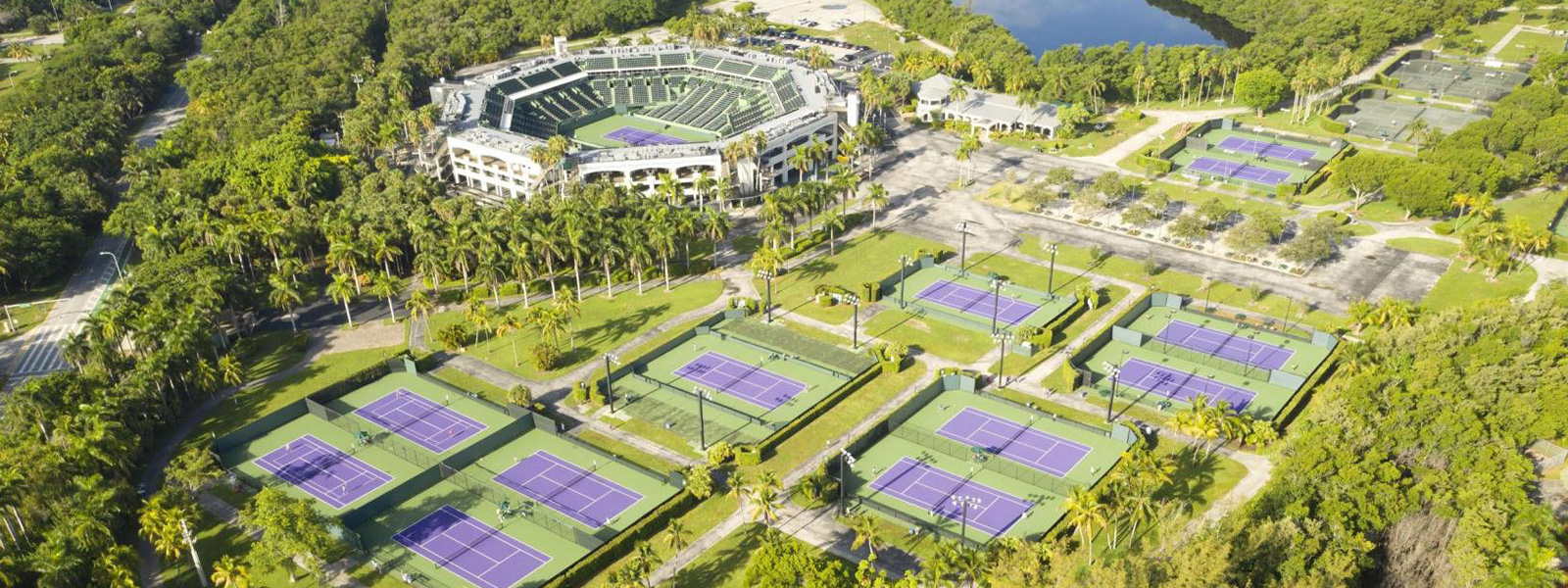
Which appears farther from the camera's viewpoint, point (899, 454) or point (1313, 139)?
point (1313, 139)

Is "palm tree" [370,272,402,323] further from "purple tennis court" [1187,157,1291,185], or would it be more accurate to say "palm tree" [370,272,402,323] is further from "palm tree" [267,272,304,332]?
"purple tennis court" [1187,157,1291,185]

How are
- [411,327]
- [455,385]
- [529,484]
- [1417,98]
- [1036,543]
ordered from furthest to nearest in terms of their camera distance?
[1417,98] → [411,327] → [455,385] → [529,484] → [1036,543]

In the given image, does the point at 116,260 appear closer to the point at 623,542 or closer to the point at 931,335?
the point at 623,542

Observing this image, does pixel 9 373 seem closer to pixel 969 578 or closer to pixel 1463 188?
pixel 969 578

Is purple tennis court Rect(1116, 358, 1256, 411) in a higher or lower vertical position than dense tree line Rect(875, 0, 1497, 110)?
lower

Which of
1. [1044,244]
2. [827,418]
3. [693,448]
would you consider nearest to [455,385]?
[693,448]

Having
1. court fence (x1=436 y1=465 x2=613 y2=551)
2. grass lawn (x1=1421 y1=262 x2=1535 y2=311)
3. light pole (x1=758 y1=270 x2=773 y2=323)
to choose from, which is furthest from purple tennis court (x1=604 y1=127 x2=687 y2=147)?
grass lawn (x1=1421 y1=262 x2=1535 y2=311)

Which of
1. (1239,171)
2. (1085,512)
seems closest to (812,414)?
(1085,512)
